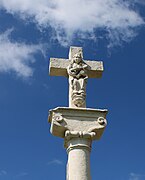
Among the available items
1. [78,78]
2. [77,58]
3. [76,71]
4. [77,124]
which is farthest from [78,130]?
[77,58]

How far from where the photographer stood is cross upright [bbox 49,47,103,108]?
9984mm

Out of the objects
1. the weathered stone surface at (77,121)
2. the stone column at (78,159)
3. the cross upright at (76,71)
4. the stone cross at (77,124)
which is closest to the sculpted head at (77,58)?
the cross upright at (76,71)

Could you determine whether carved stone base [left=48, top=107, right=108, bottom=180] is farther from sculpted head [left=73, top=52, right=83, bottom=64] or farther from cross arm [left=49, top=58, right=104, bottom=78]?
sculpted head [left=73, top=52, right=83, bottom=64]

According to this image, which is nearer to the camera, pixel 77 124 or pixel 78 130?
pixel 78 130

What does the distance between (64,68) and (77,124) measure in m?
2.17

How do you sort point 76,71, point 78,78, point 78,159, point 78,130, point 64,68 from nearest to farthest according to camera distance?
1. point 78,159
2. point 78,130
3. point 78,78
4. point 76,71
5. point 64,68

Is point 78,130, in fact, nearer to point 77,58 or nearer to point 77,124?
point 77,124

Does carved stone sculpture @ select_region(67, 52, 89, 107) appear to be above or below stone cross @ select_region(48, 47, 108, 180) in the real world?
above

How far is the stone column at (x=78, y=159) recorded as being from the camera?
8.55 m

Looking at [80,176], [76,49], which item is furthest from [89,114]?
[76,49]

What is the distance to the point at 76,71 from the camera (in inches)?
414

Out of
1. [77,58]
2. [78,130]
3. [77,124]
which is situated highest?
[77,58]

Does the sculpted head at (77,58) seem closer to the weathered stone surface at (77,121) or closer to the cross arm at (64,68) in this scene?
the cross arm at (64,68)

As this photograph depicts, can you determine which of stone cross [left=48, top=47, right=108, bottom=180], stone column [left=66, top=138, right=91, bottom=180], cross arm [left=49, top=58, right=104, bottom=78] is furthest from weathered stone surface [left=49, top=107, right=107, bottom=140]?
cross arm [left=49, top=58, right=104, bottom=78]
